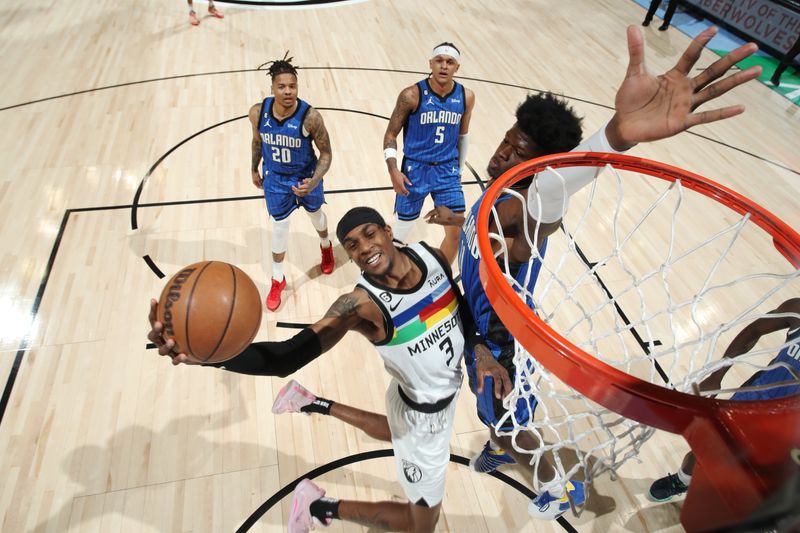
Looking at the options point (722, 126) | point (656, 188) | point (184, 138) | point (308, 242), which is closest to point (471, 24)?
point (722, 126)

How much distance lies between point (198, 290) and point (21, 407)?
2.12 meters

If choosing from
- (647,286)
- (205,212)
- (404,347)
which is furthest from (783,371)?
(205,212)

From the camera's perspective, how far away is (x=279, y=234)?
12.1ft

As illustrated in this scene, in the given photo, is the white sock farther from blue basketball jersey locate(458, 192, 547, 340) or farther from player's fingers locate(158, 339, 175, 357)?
player's fingers locate(158, 339, 175, 357)

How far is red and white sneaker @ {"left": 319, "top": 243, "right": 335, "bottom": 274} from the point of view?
13.4 ft

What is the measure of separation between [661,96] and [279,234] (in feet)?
8.52

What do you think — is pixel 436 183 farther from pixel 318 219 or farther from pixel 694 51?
pixel 694 51

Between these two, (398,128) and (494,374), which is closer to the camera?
(494,374)

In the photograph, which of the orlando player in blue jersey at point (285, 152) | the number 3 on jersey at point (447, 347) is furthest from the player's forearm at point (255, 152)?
the number 3 on jersey at point (447, 347)

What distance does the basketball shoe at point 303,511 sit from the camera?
8.07ft

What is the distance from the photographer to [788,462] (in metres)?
0.81

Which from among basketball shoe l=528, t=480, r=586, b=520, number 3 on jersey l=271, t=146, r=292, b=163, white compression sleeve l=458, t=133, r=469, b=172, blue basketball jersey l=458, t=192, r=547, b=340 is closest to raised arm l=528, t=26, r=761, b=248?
blue basketball jersey l=458, t=192, r=547, b=340

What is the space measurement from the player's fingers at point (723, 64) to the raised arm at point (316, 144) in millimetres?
2252

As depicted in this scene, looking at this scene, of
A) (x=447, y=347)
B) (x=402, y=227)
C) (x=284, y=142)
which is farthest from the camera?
(x=402, y=227)
